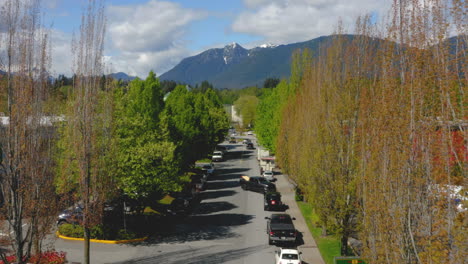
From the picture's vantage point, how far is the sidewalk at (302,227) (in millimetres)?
22281

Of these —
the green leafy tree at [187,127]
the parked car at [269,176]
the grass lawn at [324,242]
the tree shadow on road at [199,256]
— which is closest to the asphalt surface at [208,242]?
the tree shadow on road at [199,256]

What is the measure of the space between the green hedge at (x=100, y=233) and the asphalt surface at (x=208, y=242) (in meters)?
0.64

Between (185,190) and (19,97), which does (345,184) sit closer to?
(19,97)

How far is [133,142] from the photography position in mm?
24594

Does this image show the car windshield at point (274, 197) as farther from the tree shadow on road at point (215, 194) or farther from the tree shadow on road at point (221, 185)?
the tree shadow on road at point (221, 185)

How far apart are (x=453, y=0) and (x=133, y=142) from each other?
19.0 m

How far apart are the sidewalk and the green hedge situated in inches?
384

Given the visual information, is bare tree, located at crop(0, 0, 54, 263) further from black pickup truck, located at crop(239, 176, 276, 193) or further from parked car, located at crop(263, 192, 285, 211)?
black pickup truck, located at crop(239, 176, 276, 193)

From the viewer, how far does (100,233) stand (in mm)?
24250

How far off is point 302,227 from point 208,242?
701 cm

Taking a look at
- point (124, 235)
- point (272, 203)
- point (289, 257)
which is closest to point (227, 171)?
point (272, 203)

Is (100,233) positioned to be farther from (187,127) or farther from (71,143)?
(187,127)

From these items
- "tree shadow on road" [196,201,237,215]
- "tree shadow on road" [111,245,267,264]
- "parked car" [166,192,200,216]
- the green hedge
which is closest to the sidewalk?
"tree shadow on road" [111,245,267,264]

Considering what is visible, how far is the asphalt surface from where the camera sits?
21.7 m
